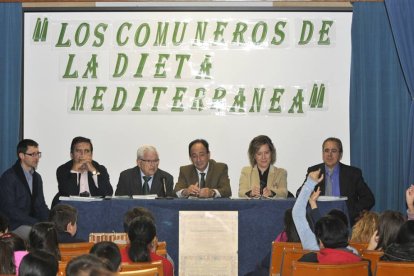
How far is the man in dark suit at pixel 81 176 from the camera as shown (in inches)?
314

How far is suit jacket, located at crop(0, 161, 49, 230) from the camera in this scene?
776 centimetres

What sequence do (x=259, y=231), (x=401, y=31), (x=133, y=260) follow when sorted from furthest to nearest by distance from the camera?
(x=401, y=31)
(x=259, y=231)
(x=133, y=260)

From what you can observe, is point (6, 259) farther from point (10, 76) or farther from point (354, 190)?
point (10, 76)

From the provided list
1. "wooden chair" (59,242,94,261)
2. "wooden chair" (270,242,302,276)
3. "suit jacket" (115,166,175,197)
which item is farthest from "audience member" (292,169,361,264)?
"suit jacket" (115,166,175,197)

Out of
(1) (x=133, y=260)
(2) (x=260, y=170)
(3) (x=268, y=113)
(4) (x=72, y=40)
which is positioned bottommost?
(1) (x=133, y=260)

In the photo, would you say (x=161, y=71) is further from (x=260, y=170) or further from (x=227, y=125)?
(x=260, y=170)

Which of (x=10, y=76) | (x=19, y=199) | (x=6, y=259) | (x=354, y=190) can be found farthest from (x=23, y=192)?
(x=6, y=259)

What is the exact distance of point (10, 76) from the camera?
925 centimetres

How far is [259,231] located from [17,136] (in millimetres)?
3162

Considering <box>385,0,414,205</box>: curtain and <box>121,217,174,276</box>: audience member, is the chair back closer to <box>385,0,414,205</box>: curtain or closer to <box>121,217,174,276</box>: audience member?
<box>121,217,174,276</box>: audience member

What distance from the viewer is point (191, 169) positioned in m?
8.15

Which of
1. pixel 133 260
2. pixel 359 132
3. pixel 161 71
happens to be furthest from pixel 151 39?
pixel 133 260

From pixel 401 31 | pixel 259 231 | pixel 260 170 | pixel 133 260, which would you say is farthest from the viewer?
pixel 401 31

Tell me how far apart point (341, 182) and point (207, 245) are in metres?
1.50
